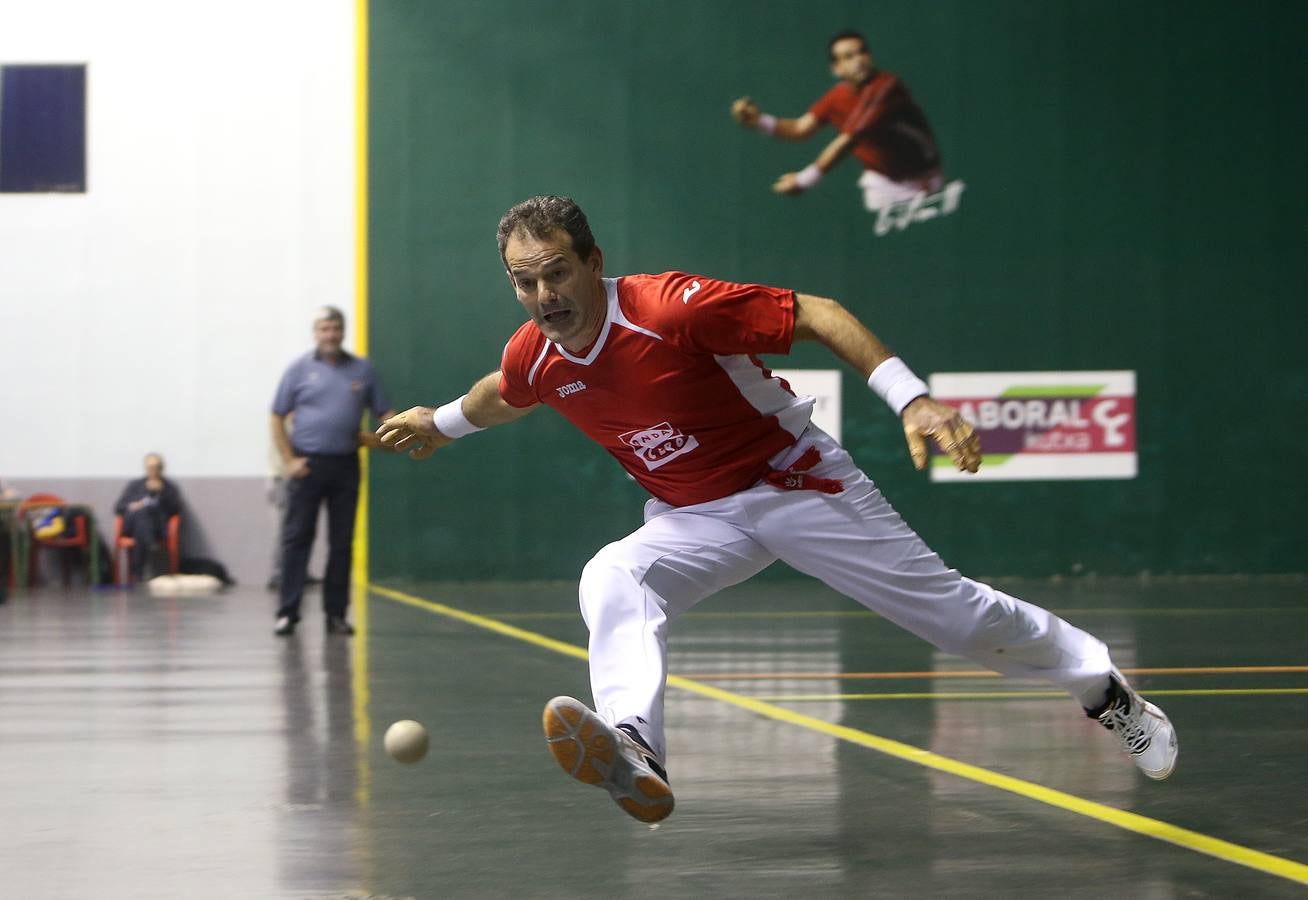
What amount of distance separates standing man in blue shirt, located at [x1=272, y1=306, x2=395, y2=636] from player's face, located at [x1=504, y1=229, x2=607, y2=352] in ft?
19.9

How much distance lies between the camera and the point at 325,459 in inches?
419

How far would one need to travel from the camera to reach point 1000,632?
4844 millimetres

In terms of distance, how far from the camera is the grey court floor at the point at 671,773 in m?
4.12

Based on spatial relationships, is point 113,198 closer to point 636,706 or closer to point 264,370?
point 264,370

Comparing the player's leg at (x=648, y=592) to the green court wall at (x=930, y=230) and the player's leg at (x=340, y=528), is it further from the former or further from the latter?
the green court wall at (x=930, y=230)

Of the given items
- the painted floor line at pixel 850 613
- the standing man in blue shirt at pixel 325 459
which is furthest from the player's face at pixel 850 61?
the standing man in blue shirt at pixel 325 459

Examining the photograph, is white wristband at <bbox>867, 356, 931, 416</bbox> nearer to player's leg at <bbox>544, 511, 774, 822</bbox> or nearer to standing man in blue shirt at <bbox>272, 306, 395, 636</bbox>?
player's leg at <bbox>544, 511, 774, 822</bbox>

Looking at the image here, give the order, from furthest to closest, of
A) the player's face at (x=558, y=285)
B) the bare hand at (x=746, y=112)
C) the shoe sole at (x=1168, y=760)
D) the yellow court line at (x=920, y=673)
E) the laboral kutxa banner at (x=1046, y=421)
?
the laboral kutxa banner at (x=1046, y=421), the bare hand at (x=746, y=112), the yellow court line at (x=920, y=673), the shoe sole at (x=1168, y=760), the player's face at (x=558, y=285)

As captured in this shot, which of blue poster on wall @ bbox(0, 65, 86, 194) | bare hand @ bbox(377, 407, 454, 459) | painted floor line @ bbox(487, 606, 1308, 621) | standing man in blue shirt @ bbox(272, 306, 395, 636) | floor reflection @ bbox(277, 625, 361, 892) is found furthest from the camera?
blue poster on wall @ bbox(0, 65, 86, 194)

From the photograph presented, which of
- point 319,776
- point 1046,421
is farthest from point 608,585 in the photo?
point 1046,421

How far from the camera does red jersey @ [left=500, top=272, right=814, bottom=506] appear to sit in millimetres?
4574

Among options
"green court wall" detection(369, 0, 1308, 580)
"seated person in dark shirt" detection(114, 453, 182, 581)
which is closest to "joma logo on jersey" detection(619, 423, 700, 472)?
"green court wall" detection(369, 0, 1308, 580)

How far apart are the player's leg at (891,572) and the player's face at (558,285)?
0.68 m

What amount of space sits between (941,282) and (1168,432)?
8.41ft
